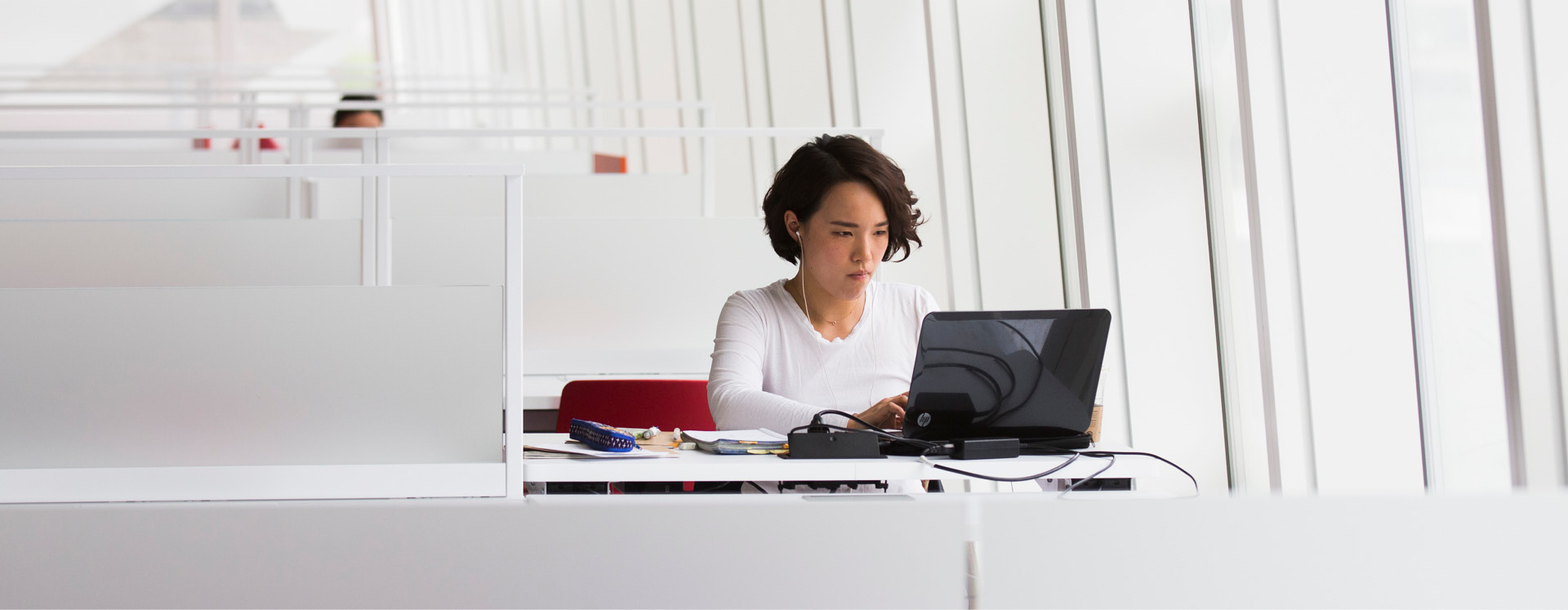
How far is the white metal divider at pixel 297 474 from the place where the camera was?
4.15ft

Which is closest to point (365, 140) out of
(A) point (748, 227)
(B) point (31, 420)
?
(A) point (748, 227)

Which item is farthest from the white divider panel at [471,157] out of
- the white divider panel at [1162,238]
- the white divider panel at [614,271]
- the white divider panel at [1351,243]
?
the white divider panel at [1351,243]

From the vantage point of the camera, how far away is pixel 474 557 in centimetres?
107

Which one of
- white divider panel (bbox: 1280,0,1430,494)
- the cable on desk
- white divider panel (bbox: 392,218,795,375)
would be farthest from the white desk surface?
white divider panel (bbox: 392,218,795,375)

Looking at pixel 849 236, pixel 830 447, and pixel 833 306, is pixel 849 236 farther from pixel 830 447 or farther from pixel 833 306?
pixel 830 447

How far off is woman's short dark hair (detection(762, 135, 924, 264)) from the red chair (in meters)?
0.47

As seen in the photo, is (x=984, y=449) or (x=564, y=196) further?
(x=564, y=196)

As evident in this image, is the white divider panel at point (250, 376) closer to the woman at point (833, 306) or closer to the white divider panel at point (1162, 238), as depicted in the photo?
the woman at point (833, 306)

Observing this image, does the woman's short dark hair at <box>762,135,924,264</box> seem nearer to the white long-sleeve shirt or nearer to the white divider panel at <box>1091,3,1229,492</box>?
the white long-sleeve shirt

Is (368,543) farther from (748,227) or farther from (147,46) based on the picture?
(147,46)

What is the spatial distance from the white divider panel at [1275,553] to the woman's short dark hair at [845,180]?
3.11 feet

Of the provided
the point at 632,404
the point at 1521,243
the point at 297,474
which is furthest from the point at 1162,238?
the point at 297,474

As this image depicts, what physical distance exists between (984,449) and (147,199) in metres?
3.50

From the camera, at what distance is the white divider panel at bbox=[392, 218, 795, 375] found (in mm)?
3205
